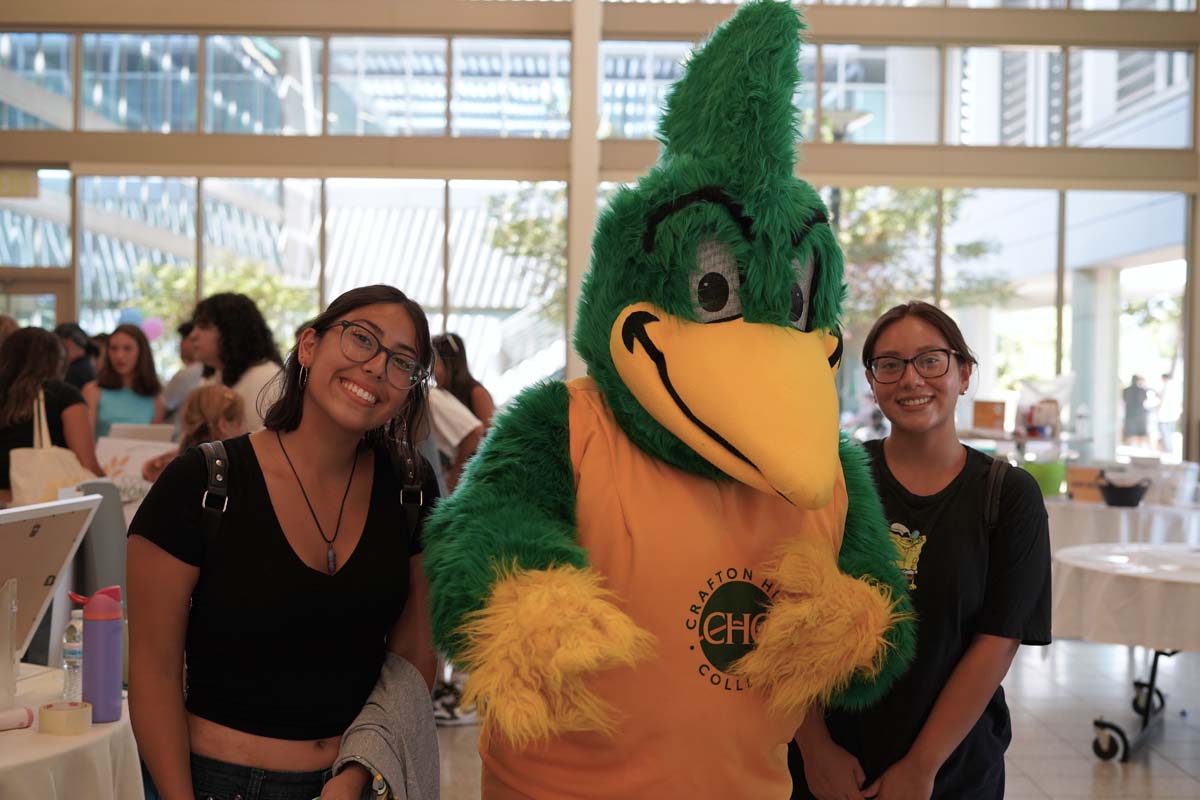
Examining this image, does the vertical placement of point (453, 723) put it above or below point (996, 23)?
below

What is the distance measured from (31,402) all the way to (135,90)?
6922mm

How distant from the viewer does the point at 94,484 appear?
3.90 meters

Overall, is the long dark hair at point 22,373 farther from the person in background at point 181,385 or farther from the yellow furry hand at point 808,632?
the yellow furry hand at point 808,632

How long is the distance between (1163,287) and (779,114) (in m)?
10.3

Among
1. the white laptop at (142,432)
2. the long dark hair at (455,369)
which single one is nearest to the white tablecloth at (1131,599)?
the long dark hair at (455,369)

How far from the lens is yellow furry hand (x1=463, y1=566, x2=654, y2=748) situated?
4.18 ft

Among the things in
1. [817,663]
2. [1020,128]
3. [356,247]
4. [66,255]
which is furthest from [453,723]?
[1020,128]

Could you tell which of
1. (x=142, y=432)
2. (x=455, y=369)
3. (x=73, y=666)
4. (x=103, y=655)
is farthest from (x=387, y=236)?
(x=103, y=655)

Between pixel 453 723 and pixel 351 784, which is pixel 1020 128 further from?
pixel 351 784

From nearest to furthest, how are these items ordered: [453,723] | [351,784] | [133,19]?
1. [351,784]
2. [453,723]
3. [133,19]

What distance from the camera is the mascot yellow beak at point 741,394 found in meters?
1.38

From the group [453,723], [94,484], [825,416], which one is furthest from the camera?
[453,723]

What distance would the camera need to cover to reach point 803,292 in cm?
151

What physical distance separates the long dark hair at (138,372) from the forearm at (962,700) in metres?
4.69
